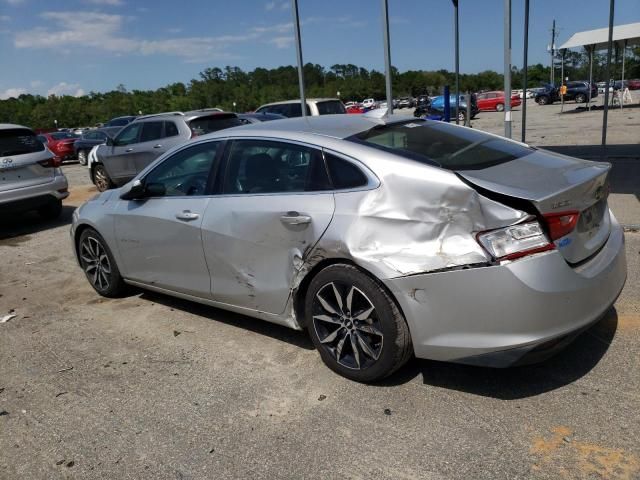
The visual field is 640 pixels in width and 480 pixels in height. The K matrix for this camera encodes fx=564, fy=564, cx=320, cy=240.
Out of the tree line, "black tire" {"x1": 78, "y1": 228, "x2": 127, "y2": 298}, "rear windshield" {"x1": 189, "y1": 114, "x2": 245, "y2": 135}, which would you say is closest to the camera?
"black tire" {"x1": 78, "y1": 228, "x2": 127, "y2": 298}

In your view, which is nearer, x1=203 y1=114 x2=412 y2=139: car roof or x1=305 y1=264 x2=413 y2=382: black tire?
x1=305 y1=264 x2=413 y2=382: black tire

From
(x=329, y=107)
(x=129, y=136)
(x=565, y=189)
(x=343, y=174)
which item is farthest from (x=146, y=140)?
(x=565, y=189)

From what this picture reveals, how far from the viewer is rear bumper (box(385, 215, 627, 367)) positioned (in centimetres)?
272

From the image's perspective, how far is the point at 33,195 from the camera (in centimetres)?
880

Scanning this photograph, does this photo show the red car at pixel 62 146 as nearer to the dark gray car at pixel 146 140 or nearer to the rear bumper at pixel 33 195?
the dark gray car at pixel 146 140

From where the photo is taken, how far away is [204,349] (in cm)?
406

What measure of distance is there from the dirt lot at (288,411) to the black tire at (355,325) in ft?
0.50

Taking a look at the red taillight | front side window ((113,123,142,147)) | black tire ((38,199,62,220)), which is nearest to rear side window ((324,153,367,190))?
the red taillight

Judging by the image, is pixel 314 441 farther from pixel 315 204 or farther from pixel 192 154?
pixel 192 154

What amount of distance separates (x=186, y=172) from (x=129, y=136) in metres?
8.83

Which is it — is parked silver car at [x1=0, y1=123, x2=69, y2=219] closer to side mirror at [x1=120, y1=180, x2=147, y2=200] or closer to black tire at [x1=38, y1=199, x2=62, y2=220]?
black tire at [x1=38, y1=199, x2=62, y2=220]

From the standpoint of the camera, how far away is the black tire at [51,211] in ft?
32.0

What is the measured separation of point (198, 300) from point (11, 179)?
5787 millimetres

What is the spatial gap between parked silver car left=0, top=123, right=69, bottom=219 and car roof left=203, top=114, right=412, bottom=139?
575 cm
